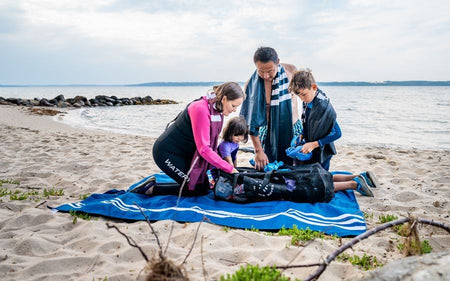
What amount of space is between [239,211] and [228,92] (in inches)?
59.0

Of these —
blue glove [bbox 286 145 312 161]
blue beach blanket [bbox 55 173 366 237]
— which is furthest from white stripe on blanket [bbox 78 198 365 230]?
blue glove [bbox 286 145 312 161]

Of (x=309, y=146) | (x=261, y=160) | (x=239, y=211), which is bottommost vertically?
(x=239, y=211)

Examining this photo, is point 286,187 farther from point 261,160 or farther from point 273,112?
point 273,112

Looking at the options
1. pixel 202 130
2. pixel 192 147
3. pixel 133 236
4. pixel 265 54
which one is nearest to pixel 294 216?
pixel 202 130

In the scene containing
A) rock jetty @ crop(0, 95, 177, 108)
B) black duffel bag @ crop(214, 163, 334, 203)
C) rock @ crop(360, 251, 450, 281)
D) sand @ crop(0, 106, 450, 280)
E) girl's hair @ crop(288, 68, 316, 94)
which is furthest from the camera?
rock jetty @ crop(0, 95, 177, 108)

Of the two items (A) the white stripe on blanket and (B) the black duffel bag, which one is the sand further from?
(B) the black duffel bag

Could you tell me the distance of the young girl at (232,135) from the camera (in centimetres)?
481

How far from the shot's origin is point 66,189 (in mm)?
5031

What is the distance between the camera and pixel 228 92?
4215 millimetres

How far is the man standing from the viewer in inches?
211

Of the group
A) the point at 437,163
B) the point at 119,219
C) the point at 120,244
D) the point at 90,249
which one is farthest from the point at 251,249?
the point at 437,163

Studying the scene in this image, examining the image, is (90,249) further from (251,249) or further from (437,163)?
(437,163)

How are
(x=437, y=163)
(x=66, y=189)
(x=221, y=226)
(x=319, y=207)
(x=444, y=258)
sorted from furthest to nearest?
(x=437, y=163) → (x=66, y=189) → (x=319, y=207) → (x=221, y=226) → (x=444, y=258)

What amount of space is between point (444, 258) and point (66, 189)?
4824mm
